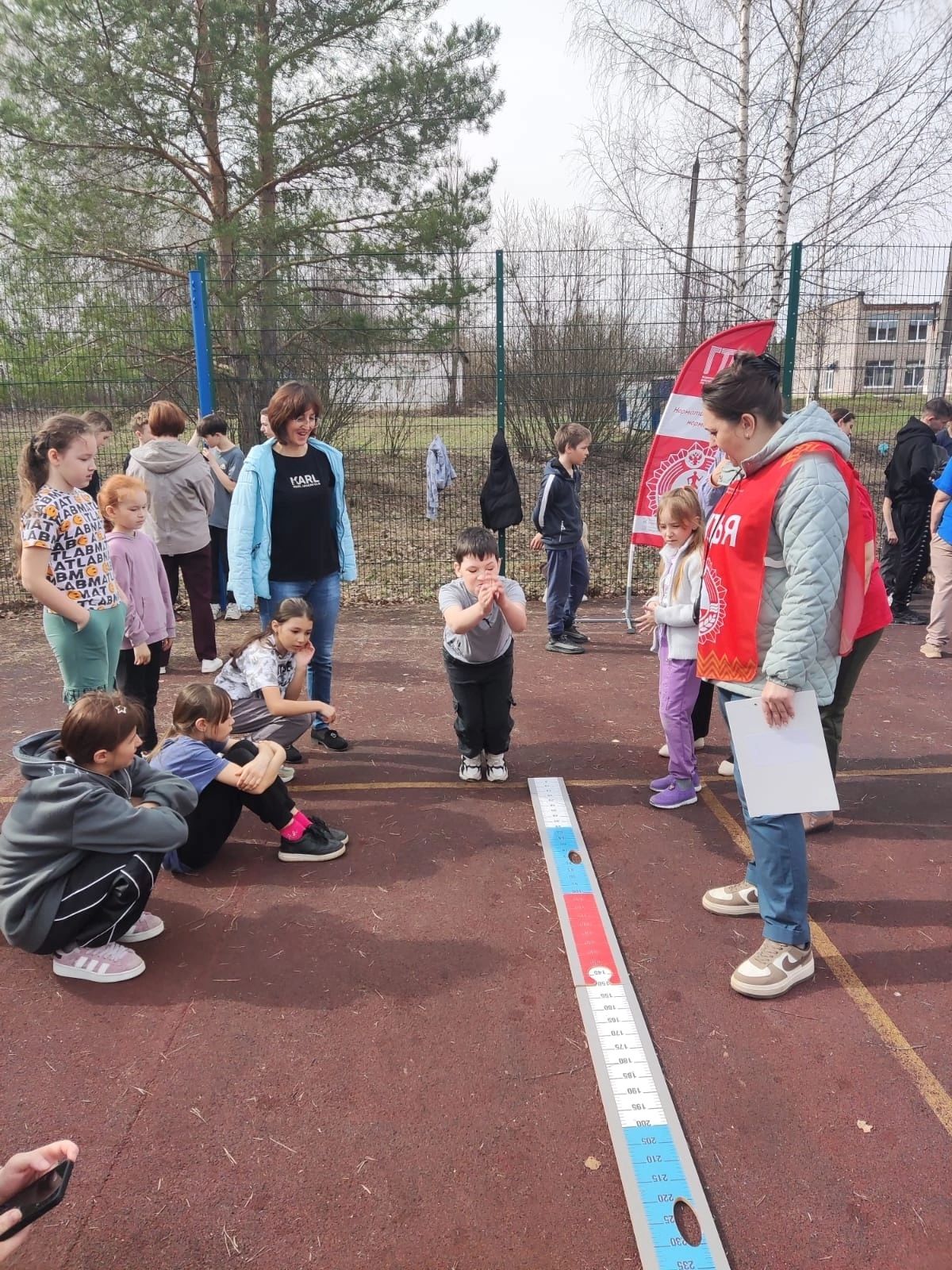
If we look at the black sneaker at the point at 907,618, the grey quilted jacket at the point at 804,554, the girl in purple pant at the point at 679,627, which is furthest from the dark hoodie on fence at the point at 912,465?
the grey quilted jacket at the point at 804,554

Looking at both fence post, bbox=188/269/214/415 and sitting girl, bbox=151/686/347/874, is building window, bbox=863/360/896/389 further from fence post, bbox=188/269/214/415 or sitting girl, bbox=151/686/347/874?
sitting girl, bbox=151/686/347/874

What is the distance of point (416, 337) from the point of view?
9.27 metres

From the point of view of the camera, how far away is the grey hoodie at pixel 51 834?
2.95m

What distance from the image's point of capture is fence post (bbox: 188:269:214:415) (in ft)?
27.1

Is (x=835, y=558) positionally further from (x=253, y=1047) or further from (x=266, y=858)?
(x=266, y=858)

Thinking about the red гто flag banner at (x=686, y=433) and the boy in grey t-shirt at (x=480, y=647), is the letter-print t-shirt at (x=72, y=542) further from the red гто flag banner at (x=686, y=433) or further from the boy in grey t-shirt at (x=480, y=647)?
the red гто flag banner at (x=686, y=433)

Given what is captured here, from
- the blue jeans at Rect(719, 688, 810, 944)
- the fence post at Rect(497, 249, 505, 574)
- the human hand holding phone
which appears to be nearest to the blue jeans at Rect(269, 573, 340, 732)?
the blue jeans at Rect(719, 688, 810, 944)

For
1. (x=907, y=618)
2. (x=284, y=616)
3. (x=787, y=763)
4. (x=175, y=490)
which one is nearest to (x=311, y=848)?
(x=284, y=616)

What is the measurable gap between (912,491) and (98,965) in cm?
806

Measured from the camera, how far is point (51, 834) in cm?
296

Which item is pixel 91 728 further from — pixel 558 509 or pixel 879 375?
pixel 879 375

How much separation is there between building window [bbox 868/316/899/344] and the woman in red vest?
7233mm

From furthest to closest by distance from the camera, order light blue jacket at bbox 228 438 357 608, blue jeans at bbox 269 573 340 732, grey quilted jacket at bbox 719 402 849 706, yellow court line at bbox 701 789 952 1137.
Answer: blue jeans at bbox 269 573 340 732 → light blue jacket at bbox 228 438 357 608 → grey quilted jacket at bbox 719 402 849 706 → yellow court line at bbox 701 789 952 1137

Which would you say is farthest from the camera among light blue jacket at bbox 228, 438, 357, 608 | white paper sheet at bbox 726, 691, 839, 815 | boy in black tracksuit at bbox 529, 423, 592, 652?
boy in black tracksuit at bbox 529, 423, 592, 652
